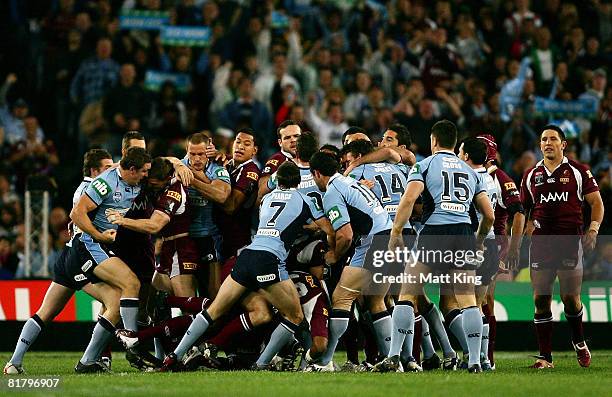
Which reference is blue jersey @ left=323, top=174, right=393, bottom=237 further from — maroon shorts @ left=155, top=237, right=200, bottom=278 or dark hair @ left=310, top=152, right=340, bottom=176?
maroon shorts @ left=155, top=237, right=200, bottom=278

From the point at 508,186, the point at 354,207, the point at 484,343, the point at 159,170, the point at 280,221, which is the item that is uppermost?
the point at 159,170

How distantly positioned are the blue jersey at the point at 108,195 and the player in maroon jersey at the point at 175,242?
1.24ft

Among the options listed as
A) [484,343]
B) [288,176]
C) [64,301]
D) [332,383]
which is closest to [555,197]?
[484,343]

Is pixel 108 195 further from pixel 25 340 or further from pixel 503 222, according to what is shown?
pixel 503 222

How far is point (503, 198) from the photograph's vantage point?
1380 cm

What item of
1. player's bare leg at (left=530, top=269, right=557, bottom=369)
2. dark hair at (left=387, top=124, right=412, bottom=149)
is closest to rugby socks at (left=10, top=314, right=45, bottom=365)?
dark hair at (left=387, top=124, right=412, bottom=149)

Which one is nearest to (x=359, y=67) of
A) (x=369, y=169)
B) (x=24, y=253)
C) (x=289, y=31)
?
(x=289, y=31)

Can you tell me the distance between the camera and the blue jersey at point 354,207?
12.4m

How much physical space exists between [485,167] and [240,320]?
126 inches

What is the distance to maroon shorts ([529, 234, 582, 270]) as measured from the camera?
13773mm

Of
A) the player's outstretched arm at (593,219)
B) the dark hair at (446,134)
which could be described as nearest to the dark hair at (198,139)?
the dark hair at (446,134)

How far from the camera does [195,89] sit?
850 inches

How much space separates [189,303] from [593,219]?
178 inches

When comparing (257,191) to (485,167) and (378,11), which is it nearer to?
(485,167)
